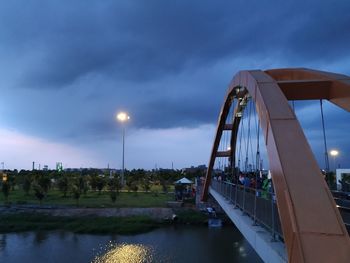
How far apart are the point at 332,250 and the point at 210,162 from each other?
84.3 feet

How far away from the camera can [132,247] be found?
2605cm

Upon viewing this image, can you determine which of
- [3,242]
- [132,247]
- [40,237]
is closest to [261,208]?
[132,247]

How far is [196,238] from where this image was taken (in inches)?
1140

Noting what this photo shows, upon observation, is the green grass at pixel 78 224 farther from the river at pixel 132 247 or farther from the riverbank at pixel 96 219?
the river at pixel 132 247

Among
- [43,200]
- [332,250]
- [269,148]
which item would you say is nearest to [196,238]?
[43,200]

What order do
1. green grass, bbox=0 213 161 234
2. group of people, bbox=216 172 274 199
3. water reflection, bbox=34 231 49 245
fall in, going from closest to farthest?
group of people, bbox=216 172 274 199, water reflection, bbox=34 231 49 245, green grass, bbox=0 213 161 234

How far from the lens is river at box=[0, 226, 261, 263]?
23.2 m

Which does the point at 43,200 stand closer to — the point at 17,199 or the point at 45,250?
the point at 17,199

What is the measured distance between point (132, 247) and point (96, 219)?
8.71 m

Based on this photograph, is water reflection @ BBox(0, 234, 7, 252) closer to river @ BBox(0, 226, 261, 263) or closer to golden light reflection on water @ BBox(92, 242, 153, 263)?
river @ BBox(0, 226, 261, 263)

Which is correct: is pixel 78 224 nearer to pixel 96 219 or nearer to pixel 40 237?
pixel 96 219

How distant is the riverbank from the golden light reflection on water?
4594 millimetres

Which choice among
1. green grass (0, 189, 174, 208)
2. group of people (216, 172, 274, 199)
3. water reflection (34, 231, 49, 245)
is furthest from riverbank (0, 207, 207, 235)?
group of people (216, 172, 274, 199)

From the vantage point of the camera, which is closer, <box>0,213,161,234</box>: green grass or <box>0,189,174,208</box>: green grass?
<box>0,213,161,234</box>: green grass
